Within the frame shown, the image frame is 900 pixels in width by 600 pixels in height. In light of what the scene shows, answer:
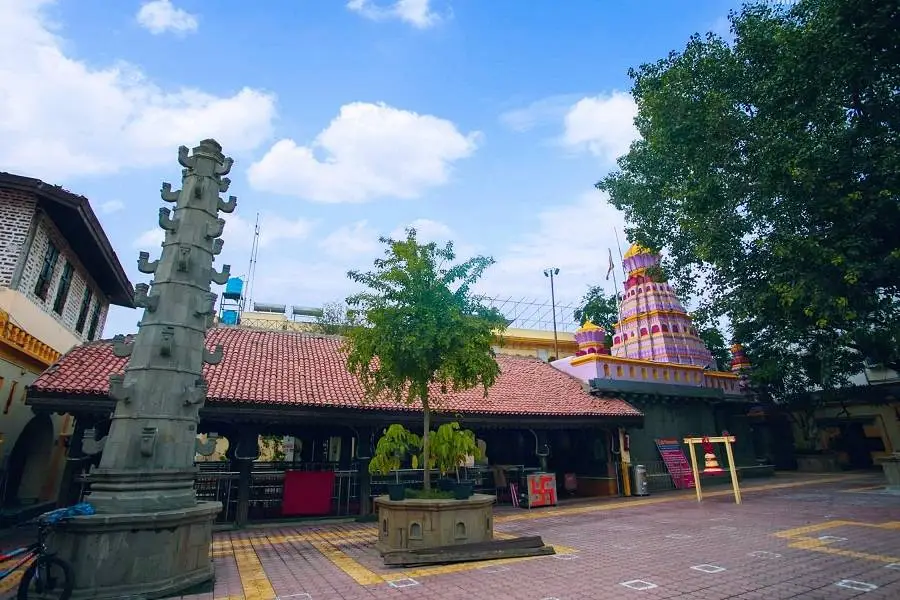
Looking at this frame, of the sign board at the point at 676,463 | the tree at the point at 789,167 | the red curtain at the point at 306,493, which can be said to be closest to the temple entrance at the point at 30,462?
the red curtain at the point at 306,493

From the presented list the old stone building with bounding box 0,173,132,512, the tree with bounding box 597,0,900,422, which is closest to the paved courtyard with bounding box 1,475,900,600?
the tree with bounding box 597,0,900,422

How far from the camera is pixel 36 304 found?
42.8ft

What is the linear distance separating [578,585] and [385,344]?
524 centimetres

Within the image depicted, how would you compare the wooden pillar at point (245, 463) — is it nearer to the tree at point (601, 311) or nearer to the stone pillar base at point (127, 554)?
the stone pillar base at point (127, 554)

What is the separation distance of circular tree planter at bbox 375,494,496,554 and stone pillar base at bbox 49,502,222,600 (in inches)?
133

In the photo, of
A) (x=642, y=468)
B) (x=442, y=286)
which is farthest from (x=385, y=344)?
(x=642, y=468)

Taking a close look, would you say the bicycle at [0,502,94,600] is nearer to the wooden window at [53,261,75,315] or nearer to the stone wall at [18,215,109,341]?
the stone wall at [18,215,109,341]

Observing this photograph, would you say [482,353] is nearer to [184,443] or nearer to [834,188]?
[184,443]

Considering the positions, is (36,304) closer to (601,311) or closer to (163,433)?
(163,433)

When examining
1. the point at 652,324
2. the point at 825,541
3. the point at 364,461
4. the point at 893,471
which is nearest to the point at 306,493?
the point at 364,461

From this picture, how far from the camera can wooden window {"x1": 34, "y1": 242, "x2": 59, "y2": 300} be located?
13.2 m

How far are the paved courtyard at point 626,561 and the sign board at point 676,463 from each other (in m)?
6.97

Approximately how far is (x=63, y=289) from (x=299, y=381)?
8.60 meters

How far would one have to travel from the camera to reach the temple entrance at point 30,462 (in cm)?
1341
